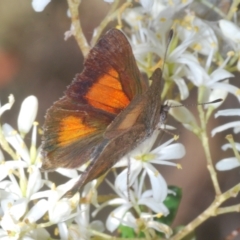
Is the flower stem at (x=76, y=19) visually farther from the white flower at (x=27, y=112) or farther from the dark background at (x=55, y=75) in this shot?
the dark background at (x=55, y=75)

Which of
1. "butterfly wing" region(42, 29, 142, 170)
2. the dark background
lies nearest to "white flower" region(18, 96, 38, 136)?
"butterfly wing" region(42, 29, 142, 170)

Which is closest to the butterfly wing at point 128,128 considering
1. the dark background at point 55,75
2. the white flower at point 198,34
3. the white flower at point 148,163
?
the white flower at point 148,163

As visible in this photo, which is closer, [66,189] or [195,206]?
[66,189]

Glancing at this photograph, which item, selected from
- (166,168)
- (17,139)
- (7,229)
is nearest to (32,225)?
(7,229)

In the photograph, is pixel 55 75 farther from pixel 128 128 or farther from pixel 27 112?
pixel 128 128

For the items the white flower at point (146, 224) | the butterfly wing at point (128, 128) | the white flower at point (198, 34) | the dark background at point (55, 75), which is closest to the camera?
the butterfly wing at point (128, 128)

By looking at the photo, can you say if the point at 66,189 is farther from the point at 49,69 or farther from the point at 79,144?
the point at 49,69

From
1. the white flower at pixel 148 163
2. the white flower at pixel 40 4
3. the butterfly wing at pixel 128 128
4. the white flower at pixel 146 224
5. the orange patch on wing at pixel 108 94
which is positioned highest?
the white flower at pixel 40 4
